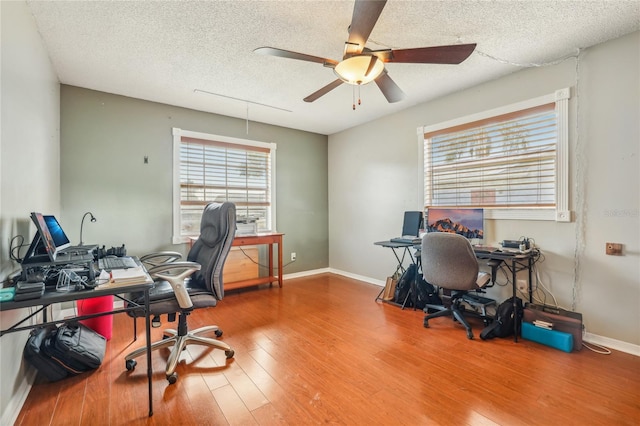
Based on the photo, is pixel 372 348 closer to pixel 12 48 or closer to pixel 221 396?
pixel 221 396

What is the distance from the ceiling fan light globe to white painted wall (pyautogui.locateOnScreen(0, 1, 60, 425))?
1856mm

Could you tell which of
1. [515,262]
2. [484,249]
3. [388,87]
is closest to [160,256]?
[388,87]

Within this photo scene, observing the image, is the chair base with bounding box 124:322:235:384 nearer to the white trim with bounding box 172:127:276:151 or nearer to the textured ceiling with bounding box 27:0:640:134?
the textured ceiling with bounding box 27:0:640:134

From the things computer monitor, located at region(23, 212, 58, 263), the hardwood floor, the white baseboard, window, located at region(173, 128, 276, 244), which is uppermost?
window, located at region(173, 128, 276, 244)

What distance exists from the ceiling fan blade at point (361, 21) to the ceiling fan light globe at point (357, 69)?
0.21 feet

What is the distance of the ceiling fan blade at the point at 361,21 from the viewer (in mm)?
1460

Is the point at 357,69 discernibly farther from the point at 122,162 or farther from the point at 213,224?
the point at 122,162

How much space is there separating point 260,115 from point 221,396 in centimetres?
351

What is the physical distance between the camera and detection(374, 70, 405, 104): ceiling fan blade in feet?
7.04

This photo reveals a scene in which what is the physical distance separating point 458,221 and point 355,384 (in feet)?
7.11

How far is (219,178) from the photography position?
420 cm

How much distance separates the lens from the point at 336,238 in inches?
203

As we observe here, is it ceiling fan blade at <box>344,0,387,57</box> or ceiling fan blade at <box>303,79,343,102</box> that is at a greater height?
ceiling fan blade at <box>344,0,387,57</box>

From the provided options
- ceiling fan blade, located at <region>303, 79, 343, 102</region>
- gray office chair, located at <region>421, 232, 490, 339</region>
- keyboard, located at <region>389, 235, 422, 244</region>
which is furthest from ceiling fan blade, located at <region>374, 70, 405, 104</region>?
keyboard, located at <region>389, 235, 422, 244</region>
